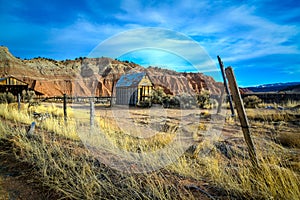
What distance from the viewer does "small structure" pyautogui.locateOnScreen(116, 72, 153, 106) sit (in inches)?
914

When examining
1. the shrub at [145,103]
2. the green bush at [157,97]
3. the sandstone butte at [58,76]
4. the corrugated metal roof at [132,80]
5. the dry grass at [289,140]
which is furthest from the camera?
the sandstone butte at [58,76]

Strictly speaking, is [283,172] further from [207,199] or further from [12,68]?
[12,68]

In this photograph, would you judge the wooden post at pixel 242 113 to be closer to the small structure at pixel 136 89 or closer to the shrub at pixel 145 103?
the shrub at pixel 145 103

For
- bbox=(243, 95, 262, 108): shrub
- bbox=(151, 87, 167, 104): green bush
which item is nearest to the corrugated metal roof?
bbox=(151, 87, 167, 104): green bush

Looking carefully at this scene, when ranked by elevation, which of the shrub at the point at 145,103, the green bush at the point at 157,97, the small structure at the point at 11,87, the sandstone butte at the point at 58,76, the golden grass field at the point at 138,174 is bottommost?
the golden grass field at the point at 138,174

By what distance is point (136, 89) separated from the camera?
23.2m

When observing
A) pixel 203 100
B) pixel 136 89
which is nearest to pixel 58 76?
pixel 136 89

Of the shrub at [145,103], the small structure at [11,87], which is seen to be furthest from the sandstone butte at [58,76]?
the shrub at [145,103]

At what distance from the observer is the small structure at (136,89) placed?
23.2 meters

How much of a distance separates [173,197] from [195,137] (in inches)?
182

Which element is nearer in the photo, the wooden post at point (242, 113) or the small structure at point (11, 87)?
the wooden post at point (242, 113)

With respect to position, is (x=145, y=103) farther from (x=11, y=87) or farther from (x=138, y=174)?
(x=11, y=87)

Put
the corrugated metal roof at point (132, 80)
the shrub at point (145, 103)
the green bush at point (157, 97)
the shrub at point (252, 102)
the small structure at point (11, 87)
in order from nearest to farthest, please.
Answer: the shrub at point (252, 102) < the shrub at point (145, 103) < the green bush at point (157, 97) < the corrugated metal roof at point (132, 80) < the small structure at point (11, 87)

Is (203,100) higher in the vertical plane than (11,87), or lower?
lower
